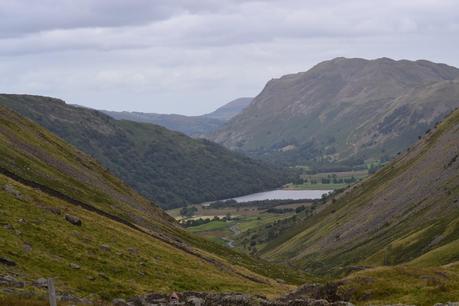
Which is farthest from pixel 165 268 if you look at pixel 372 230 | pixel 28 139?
pixel 372 230

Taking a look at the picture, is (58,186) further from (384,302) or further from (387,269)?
(384,302)

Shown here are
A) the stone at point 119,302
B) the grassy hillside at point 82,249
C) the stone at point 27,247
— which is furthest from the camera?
the stone at point 27,247

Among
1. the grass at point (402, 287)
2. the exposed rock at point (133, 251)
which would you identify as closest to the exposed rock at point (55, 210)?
the exposed rock at point (133, 251)

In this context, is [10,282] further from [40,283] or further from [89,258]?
[89,258]

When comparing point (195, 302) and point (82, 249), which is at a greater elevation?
point (82, 249)

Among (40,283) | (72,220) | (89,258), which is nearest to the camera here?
(40,283)

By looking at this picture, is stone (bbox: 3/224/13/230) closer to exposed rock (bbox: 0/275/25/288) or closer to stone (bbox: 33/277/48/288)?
stone (bbox: 33/277/48/288)

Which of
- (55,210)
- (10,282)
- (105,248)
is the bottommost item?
(105,248)

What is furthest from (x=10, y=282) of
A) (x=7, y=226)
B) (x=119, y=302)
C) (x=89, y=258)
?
(x=89, y=258)

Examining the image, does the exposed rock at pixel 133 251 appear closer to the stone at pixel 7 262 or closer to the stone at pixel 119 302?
the stone at pixel 7 262

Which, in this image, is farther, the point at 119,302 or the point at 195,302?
the point at 195,302

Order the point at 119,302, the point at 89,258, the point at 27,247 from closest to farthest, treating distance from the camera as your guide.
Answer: the point at 119,302
the point at 27,247
the point at 89,258
